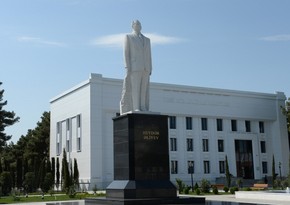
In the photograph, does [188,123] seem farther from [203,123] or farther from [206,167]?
[206,167]

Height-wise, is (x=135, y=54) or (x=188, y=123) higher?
(x=188, y=123)

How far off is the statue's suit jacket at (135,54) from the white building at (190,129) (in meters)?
28.8

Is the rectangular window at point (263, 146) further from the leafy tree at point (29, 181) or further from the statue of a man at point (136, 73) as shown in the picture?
the statue of a man at point (136, 73)

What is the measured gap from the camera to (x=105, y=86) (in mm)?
46812

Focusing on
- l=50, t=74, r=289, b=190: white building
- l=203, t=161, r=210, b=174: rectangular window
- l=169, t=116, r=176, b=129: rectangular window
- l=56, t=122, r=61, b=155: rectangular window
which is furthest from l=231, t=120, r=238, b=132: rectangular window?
l=56, t=122, r=61, b=155: rectangular window

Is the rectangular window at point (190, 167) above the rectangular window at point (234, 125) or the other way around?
the other way around

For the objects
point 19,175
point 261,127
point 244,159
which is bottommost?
point 19,175

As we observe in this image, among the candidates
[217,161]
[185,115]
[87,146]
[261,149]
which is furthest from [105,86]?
[261,149]

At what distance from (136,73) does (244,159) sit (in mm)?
41082

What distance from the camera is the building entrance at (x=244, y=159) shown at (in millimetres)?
54625

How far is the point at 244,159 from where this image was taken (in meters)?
55.2

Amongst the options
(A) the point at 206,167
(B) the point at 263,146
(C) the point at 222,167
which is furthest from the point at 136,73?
(B) the point at 263,146

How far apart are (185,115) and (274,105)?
48.7 ft

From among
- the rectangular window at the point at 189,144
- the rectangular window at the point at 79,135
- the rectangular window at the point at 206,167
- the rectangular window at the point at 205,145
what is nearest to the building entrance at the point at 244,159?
the rectangular window at the point at 206,167
